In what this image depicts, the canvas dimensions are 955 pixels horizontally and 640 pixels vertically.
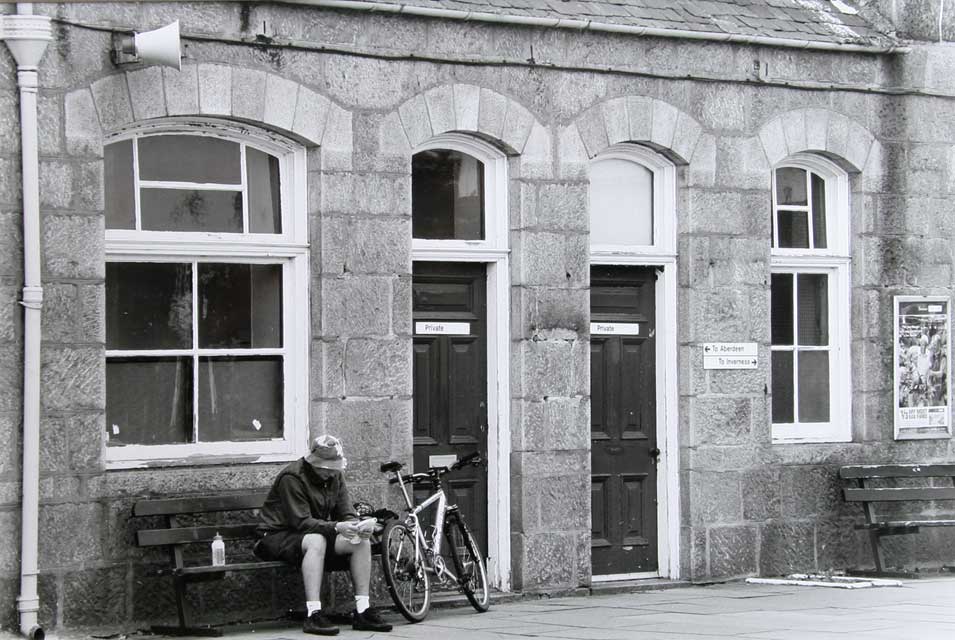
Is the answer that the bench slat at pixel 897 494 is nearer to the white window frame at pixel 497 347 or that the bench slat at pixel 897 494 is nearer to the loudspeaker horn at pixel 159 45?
the white window frame at pixel 497 347

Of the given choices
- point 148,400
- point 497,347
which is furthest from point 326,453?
point 497,347

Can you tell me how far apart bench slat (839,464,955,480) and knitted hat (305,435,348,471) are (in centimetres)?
478

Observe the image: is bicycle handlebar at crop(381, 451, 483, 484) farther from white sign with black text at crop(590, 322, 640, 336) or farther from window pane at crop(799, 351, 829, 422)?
window pane at crop(799, 351, 829, 422)

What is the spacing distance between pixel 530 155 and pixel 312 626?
3899 millimetres

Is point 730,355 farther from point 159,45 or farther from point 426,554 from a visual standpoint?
point 159,45

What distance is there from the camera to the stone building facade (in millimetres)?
11336

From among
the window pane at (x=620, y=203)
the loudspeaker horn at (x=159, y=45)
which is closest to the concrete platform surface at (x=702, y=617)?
the window pane at (x=620, y=203)

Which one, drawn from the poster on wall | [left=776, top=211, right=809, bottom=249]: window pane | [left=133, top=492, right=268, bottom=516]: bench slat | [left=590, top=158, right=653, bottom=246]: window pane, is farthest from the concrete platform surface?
[left=776, top=211, right=809, bottom=249]: window pane

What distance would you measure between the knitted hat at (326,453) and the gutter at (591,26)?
9.70 ft

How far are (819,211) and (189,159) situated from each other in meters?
5.50

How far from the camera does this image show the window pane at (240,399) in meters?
12.1

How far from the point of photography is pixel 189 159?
12.0 meters

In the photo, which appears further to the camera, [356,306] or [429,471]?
[429,471]

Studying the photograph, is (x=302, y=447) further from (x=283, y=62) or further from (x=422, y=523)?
(x=283, y=62)
